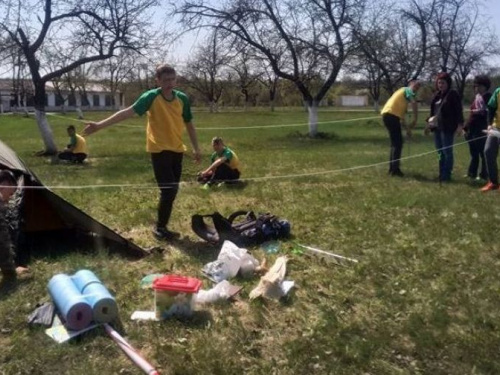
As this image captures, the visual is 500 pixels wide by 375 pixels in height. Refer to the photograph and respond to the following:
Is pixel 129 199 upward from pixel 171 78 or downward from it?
downward

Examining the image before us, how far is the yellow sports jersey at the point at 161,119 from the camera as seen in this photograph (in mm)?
5418

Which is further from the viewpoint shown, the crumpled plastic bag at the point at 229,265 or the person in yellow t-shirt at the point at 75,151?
the person in yellow t-shirt at the point at 75,151

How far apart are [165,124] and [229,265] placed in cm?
170

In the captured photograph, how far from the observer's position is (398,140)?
10.1 m

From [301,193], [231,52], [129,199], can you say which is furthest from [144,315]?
[231,52]

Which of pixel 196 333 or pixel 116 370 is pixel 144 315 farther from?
pixel 116 370

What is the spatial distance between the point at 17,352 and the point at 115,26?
1435cm

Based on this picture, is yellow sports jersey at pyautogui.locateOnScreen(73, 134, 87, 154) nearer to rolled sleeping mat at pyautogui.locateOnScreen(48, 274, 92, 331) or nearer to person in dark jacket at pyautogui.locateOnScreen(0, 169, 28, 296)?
person in dark jacket at pyautogui.locateOnScreen(0, 169, 28, 296)

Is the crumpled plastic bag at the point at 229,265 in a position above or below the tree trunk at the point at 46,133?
below

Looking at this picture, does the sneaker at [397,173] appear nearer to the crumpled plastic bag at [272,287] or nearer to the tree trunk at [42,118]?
the crumpled plastic bag at [272,287]

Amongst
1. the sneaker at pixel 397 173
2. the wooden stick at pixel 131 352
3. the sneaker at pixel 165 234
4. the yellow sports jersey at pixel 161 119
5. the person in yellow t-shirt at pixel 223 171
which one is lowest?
the wooden stick at pixel 131 352

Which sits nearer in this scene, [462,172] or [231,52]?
[462,172]

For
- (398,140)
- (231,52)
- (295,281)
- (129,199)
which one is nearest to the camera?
(295,281)

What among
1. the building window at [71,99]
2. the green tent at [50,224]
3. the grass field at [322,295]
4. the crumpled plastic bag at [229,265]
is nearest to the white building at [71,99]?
the building window at [71,99]
